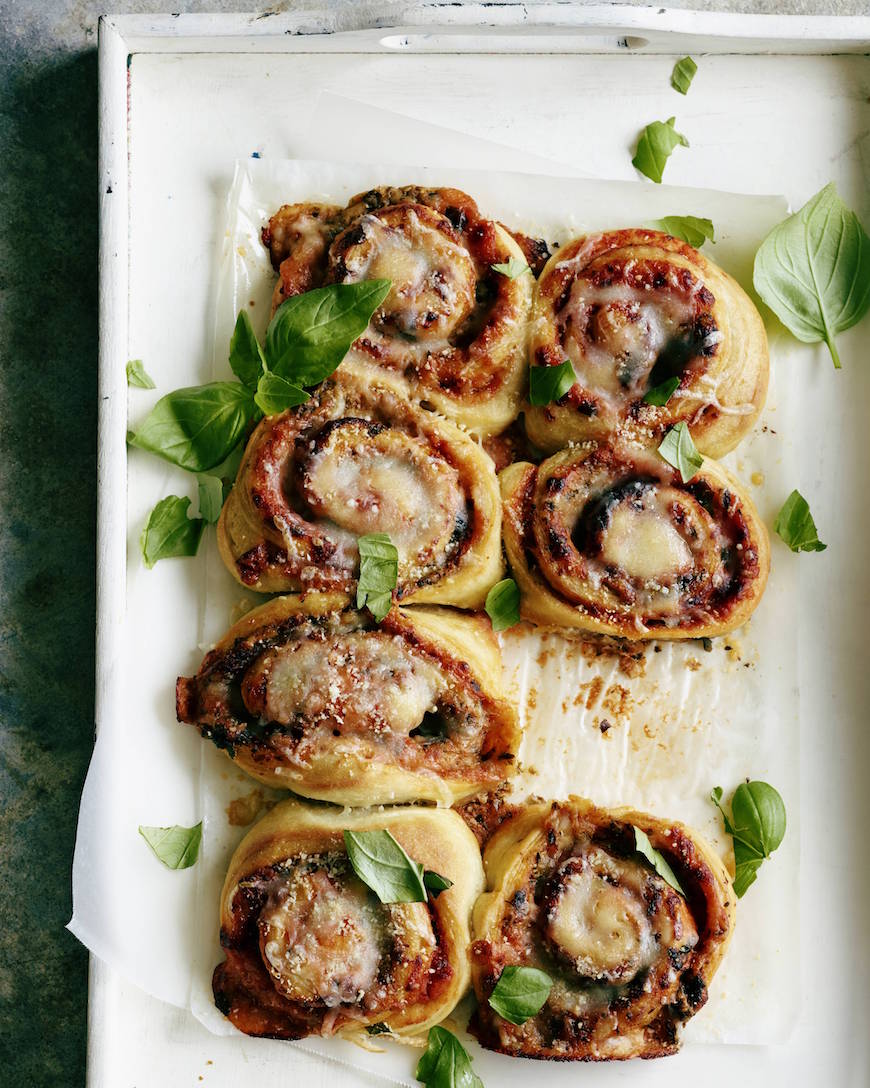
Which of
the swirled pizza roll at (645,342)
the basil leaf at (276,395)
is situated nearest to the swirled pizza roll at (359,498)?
the basil leaf at (276,395)

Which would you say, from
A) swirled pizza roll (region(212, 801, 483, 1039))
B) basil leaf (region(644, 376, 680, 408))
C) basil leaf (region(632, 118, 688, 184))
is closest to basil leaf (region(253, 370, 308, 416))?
basil leaf (region(644, 376, 680, 408))

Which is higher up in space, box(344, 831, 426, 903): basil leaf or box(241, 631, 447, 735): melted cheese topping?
box(241, 631, 447, 735): melted cheese topping

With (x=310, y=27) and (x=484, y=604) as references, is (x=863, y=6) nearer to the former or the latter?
(x=310, y=27)

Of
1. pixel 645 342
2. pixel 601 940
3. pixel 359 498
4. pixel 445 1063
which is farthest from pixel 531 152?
pixel 445 1063

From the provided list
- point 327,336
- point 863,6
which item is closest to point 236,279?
point 327,336

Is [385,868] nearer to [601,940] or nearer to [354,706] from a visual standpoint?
[354,706]

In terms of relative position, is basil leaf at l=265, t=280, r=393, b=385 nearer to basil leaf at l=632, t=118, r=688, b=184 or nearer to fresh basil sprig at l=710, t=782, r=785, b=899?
basil leaf at l=632, t=118, r=688, b=184
